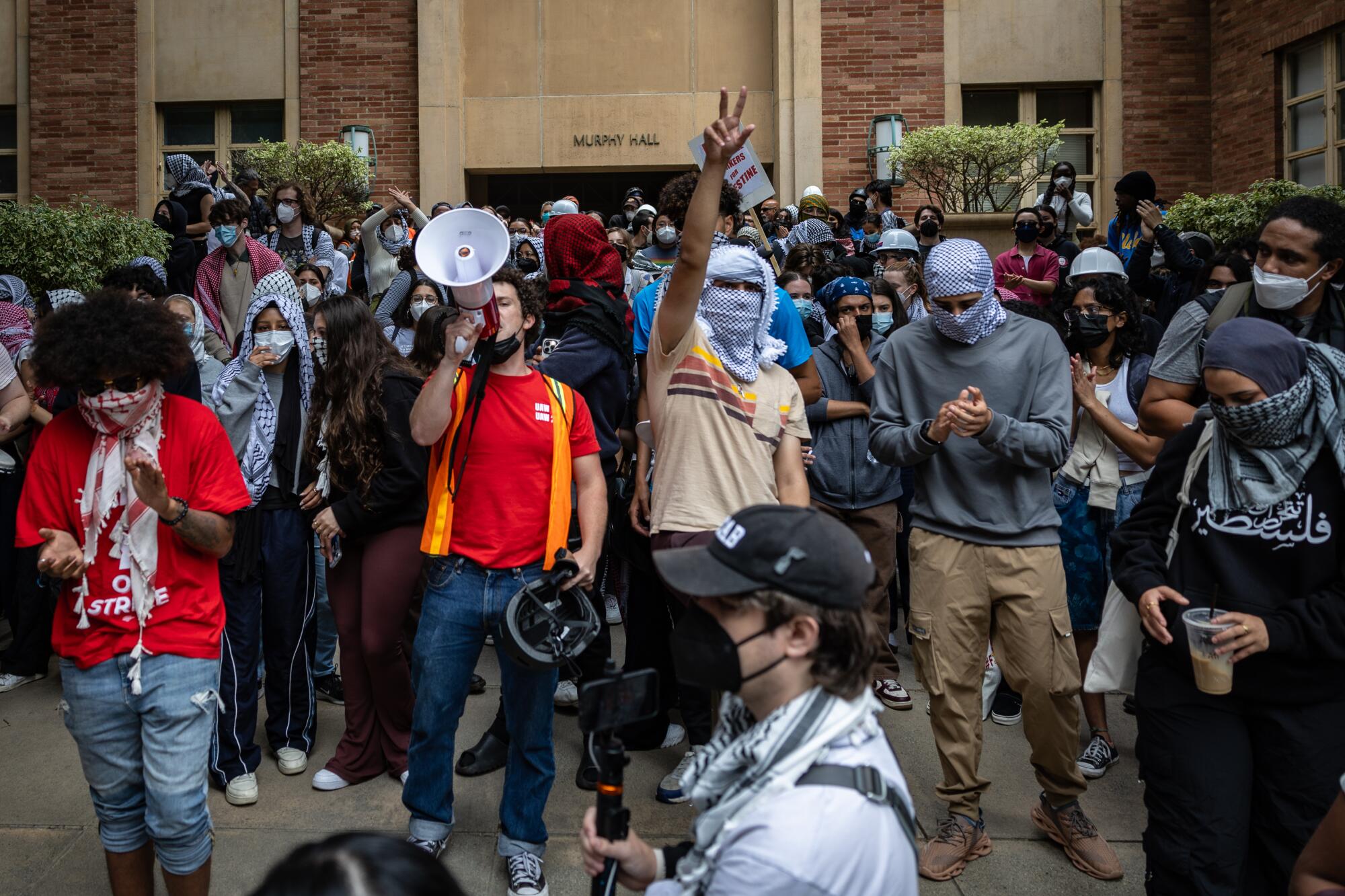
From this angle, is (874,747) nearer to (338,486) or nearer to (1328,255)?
(1328,255)

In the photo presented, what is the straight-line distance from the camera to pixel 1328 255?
12.9 feet

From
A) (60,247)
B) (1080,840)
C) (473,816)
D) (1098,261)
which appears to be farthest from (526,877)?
(60,247)

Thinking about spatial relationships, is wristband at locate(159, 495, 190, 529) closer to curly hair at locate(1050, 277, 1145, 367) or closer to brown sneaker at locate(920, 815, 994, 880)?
brown sneaker at locate(920, 815, 994, 880)

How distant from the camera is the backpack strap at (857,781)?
199 centimetres

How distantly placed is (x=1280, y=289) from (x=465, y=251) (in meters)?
2.68

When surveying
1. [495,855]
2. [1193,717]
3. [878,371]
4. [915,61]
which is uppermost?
[915,61]

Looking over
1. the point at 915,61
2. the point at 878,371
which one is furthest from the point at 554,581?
the point at 915,61

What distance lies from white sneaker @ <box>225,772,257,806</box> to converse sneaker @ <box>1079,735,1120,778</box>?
351 cm

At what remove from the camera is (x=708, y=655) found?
219cm

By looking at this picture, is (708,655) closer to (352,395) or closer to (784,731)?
(784,731)

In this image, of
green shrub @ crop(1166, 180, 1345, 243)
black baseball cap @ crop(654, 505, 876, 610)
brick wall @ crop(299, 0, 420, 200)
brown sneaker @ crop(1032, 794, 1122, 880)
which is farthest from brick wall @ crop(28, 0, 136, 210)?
black baseball cap @ crop(654, 505, 876, 610)

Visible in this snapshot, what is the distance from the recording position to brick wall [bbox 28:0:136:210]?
17.9m

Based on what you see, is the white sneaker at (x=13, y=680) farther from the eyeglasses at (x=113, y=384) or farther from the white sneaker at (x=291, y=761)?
the eyeglasses at (x=113, y=384)

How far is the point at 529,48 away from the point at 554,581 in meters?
15.7
